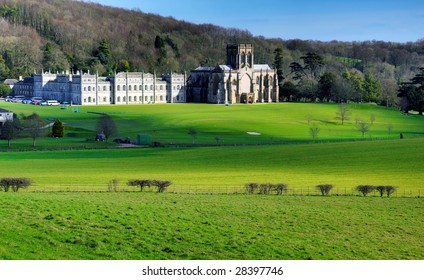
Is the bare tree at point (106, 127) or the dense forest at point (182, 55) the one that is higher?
the dense forest at point (182, 55)

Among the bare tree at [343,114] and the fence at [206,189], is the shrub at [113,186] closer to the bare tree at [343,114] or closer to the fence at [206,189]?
the fence at [206,189]

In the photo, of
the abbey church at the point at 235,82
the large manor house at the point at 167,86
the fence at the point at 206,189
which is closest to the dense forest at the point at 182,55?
the abbey church at the point at 235,82

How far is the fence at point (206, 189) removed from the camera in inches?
1373

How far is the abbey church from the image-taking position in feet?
384

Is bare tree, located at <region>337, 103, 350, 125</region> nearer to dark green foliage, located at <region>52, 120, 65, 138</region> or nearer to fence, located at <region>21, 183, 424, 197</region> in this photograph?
dark green foliage, located at <region>52, 120, 65, 138</region>

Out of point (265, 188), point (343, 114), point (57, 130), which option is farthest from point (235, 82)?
point (265, 188)

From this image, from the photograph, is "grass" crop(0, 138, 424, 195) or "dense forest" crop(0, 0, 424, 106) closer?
"grass" crop(0, 138, 424, 195)

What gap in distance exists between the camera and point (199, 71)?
121312 millimetres

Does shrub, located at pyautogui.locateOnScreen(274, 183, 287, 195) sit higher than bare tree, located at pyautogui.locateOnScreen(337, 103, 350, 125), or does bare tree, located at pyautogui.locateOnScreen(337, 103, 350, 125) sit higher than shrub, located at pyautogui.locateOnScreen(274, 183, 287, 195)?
bare tree, located at pyautogui.locateOnScreen(337, 103, 350, 125)

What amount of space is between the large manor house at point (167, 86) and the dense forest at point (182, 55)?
7.67m

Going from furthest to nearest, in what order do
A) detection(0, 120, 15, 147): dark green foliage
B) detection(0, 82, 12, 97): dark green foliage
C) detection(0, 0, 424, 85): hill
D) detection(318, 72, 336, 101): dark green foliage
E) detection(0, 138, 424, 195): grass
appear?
1. detection(0, 0, 424, 85): hill
2. detection(318, 72, 336, 101): dark green foliage
3. detection(0, 82, 12, 97): dark green foliage
4. detection(0, 120, 15, 147): dark green foliage
5. detection(0, 138, 424, 195): grass

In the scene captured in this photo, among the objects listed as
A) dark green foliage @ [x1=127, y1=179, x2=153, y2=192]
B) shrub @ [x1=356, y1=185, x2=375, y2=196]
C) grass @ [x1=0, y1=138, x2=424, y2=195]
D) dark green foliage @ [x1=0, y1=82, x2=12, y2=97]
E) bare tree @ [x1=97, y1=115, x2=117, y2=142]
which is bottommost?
grass @ [x1=0, y1=138, x2=424, y2=195]

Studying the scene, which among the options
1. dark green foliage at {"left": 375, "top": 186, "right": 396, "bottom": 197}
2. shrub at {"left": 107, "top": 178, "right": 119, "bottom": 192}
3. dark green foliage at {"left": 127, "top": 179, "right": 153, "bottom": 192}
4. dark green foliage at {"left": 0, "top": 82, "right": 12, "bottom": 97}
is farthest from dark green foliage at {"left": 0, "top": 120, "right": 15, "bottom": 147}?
dark green foliage at {"left": 0, "top": 82, "right": 12, "bottom": 97}

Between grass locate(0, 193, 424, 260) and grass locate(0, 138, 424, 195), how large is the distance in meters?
7.59
